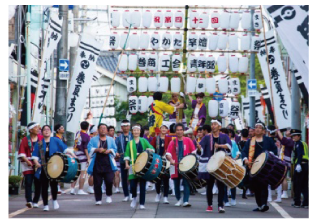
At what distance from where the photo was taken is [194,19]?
87.7ft

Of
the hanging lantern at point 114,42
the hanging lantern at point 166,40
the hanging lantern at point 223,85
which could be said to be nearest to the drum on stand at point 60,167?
the hanging lantern at point 166,40

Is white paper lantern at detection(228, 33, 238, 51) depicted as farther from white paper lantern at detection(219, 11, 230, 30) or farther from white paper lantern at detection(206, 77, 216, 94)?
white paper lantern at detection(206, 77, 216, 94)

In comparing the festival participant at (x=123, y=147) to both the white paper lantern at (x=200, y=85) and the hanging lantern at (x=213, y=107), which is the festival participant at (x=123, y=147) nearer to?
the white paper lantern at (x=200, y=85)

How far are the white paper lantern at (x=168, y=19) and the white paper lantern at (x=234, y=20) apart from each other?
228 cm

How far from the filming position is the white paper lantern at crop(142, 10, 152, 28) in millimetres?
27525

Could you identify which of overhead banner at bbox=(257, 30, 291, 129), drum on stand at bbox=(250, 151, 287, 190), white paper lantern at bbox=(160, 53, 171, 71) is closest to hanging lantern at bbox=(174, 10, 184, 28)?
white paper lantern at bbox=(160, 53, 171, 71)

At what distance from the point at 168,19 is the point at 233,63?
3.11m

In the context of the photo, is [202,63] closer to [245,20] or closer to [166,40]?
[166,40]

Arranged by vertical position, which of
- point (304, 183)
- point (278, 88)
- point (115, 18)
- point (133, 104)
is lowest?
point (304, 183)

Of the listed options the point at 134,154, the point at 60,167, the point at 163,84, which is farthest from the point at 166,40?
the point at 60,167

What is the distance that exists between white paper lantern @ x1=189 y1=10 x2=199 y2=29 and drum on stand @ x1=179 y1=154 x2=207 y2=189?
11489mm

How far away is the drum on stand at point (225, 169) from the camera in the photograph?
14828 mm

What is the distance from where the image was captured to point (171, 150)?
53.8 ft
